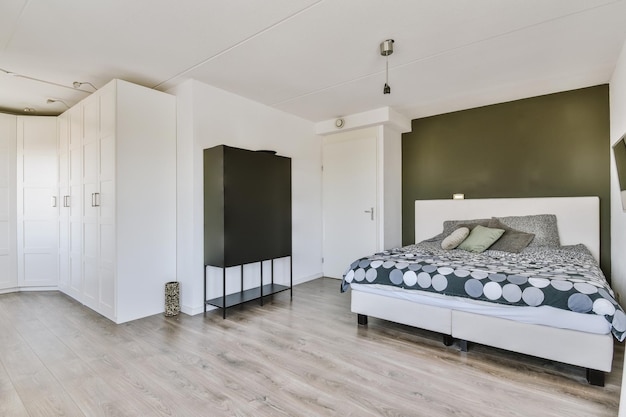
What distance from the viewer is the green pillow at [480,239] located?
11.5ft

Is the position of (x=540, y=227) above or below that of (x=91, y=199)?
below

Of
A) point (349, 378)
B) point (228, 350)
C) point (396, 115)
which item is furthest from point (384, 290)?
point (396, 115)

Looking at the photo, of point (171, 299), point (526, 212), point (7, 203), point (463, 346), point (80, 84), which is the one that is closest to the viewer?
point (463, 346)

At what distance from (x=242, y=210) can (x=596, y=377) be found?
3.07 m

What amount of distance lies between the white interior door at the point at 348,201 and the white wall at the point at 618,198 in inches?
101

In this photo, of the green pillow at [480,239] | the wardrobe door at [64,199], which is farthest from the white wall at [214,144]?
the green pillow at [480,239]

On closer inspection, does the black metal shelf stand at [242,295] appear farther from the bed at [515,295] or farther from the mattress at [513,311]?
the mattress at [513,311]

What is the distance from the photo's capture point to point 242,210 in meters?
3.39

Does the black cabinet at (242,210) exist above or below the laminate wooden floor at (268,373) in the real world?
above

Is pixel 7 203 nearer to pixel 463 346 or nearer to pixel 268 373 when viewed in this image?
pixel 268 373

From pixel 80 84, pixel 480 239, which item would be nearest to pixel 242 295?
pixel 480 239

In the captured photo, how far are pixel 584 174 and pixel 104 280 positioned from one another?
5.42 metres

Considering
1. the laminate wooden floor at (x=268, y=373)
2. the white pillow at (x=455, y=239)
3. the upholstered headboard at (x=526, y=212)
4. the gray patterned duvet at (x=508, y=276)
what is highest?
the upholstered headboard at (x=526, y=212)

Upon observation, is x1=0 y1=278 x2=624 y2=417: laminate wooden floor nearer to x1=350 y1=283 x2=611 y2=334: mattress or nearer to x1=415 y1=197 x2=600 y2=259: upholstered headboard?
x1=350 y1=283 x2=611 y2=334: mattress
